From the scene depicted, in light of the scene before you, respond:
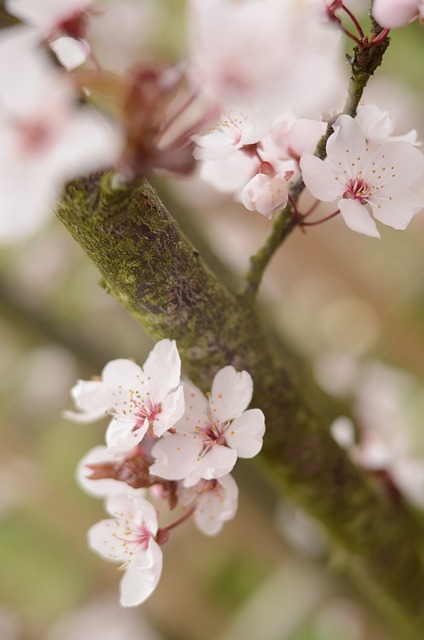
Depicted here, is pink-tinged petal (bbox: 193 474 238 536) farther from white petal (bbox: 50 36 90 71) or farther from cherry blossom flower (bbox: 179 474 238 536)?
white petal (bbox: 50 36 90 71)

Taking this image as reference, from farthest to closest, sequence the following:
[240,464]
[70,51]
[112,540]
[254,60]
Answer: [240,464]
[112,540]
[70,51]
[254,60]

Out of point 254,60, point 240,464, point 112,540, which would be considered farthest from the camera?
point 240,464

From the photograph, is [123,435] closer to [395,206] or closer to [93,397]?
[93,397]

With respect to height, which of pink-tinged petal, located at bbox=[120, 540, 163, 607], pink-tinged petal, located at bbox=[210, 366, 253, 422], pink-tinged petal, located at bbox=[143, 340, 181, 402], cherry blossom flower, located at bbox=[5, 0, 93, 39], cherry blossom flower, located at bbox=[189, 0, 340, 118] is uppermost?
cherry blossom flower, located at bbox=[5, 0, 93, 39]

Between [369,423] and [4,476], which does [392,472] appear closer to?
[369,423]

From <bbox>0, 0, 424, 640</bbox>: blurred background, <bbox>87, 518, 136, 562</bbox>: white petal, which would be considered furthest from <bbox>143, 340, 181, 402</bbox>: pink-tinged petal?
<bbox>0, 0, 424, 640</bbox>: blurred background

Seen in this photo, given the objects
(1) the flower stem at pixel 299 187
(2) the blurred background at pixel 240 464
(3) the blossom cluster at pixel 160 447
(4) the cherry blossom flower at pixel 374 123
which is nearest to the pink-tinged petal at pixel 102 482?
(3) the blossom cluster at pixel 160 447

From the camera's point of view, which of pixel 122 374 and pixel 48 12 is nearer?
pixel 48 12

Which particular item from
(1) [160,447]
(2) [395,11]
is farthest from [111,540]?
(2) [395,11]
